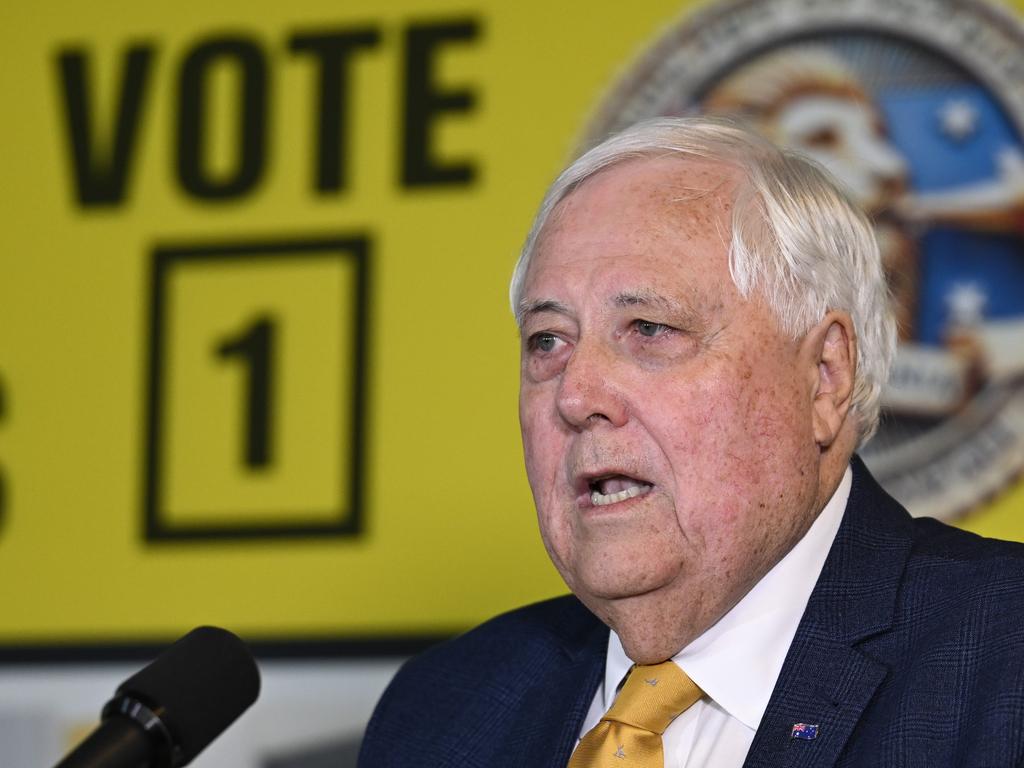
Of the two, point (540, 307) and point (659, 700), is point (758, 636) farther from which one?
point (540, 307)

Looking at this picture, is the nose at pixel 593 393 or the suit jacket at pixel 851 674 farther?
the nose at pixel 593 393

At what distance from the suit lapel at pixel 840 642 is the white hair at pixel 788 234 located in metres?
0.12

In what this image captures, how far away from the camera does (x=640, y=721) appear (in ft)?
4.89

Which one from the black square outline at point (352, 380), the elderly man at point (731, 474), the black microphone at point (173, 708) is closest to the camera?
the black microphone at point (173, 708)

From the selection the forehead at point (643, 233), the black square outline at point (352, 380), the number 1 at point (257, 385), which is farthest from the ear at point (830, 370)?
the number 1 at point (257, 385)

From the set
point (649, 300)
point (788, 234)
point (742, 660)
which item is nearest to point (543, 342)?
point (649, 300)

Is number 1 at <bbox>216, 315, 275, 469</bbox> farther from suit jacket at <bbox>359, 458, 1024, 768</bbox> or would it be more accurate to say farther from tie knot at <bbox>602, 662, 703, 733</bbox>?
tie knot at <bbox>602, 662, 703, 733</bbox>

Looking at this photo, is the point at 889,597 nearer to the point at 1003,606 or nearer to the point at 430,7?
the point at 1003,606

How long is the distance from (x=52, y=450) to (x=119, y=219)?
0.40 m

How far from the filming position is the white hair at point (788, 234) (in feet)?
4.88

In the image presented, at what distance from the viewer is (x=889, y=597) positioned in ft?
4.84

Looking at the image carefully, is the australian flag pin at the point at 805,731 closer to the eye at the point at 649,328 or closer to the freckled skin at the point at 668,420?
the freckled skin at the point at 668,420

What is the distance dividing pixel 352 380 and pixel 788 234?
1120 mm

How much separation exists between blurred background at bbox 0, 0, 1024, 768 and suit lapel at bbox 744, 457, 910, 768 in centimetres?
73
